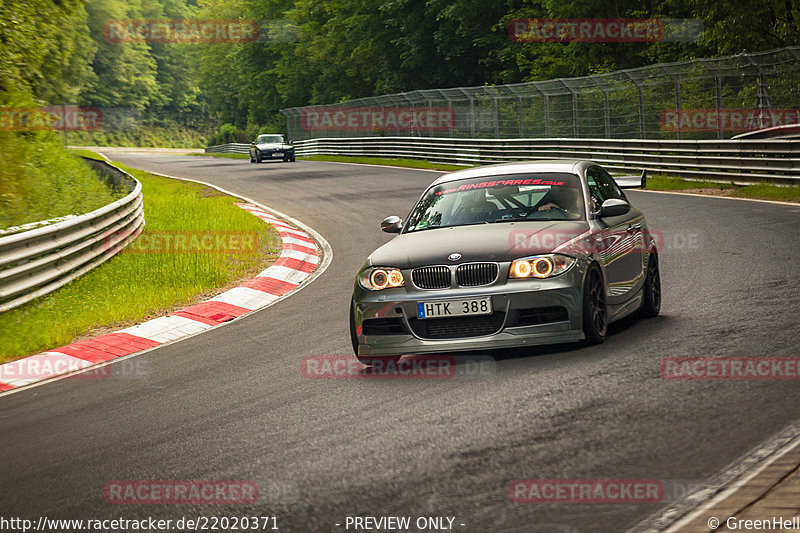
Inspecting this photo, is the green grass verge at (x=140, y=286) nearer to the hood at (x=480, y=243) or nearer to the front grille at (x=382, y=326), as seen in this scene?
the front grille at (x=382, y=326)

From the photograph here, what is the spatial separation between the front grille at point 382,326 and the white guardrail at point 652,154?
14.7m

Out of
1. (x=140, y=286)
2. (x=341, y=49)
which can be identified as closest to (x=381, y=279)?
(x=140, y=286)

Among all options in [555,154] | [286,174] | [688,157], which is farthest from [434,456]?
[286,174]

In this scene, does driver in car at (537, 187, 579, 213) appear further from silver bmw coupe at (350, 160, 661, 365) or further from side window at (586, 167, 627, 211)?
side window at (586, 167, 627, 211)

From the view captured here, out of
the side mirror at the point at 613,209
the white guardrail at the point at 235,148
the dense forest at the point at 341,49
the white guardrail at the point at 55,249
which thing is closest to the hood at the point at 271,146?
the dense forest at the point at 341,49

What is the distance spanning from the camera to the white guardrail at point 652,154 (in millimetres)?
20156

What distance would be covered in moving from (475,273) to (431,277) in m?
0.33

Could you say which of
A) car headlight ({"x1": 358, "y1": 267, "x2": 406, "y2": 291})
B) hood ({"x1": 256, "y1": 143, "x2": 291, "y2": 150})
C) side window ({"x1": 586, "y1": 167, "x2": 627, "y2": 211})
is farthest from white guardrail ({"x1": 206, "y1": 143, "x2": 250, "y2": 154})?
car headlight ({"x1": 358, "y1": 267, "x2": 406, "y2": 291})

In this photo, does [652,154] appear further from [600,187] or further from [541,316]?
[541,316]

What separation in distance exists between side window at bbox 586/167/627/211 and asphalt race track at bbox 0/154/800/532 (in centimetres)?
115

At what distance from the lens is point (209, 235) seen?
17.1m

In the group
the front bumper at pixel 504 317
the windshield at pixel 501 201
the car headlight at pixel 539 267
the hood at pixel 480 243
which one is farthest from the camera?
the windshield at pixel 501 201

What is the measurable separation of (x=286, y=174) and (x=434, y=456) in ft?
104

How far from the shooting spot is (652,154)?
25.2 m
